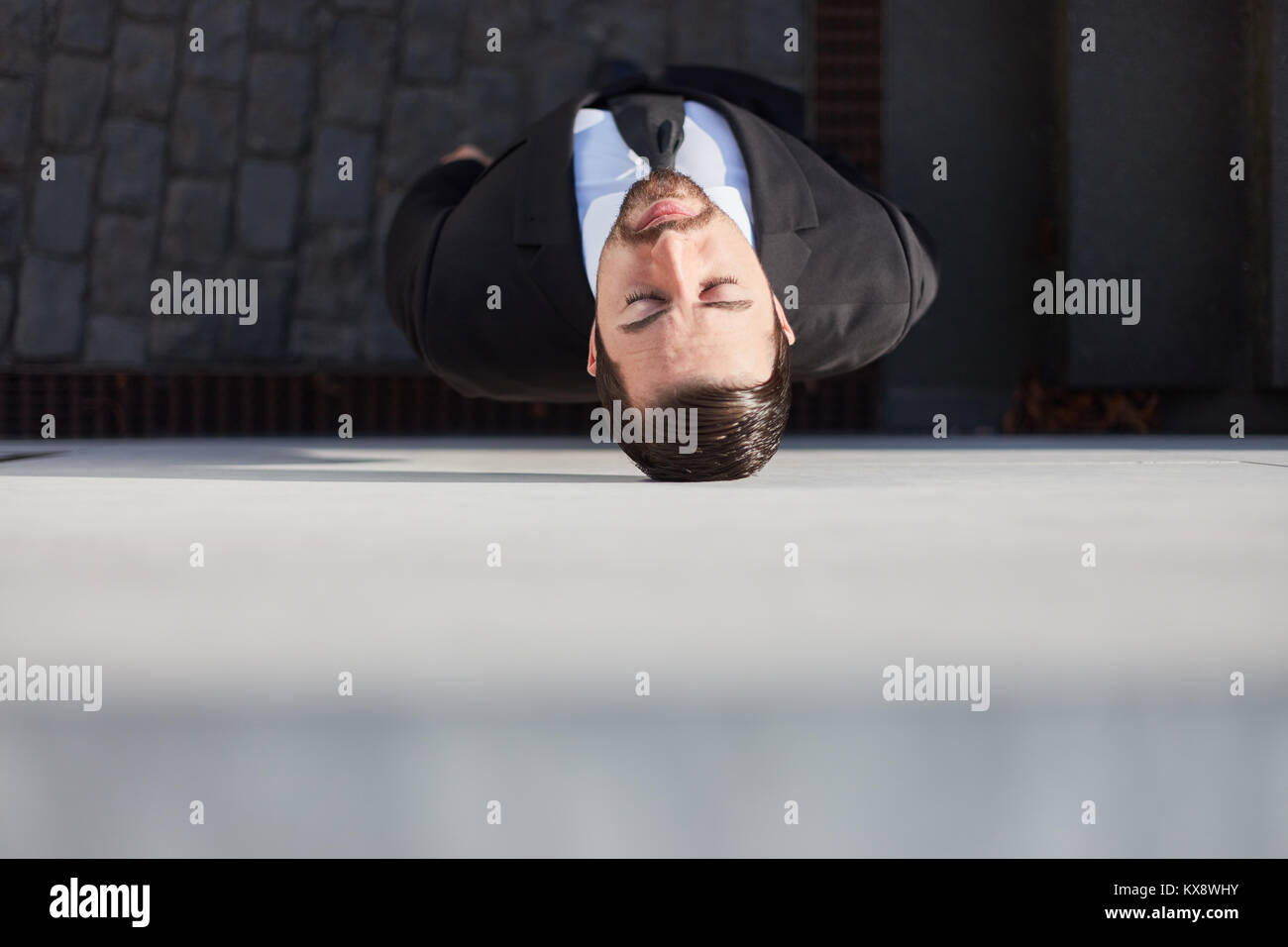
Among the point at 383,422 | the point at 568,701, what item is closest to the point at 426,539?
the point at 568,701

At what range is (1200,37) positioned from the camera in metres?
3.97

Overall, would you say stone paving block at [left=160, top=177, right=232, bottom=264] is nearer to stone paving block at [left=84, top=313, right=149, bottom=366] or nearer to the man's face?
stone paving block at [left=84, top=313, right=149, bottom=366]

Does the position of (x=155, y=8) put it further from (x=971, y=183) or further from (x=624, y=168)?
(x=971, y=183)

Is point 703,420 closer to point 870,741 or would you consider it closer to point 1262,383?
point 870,741

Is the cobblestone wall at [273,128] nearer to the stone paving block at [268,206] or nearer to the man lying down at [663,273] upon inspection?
the stone paving block at [268,206]

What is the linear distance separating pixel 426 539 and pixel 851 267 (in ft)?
4.62

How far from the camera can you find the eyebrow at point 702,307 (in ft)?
6.77

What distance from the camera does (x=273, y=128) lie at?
415cm

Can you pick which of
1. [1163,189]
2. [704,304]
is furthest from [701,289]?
[1163,189]

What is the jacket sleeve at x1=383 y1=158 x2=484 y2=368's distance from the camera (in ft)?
8.76

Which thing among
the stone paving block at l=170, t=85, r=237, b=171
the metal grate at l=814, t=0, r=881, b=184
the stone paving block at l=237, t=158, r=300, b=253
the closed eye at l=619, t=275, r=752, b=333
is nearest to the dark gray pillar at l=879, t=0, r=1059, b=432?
the metal grate at l=814, t=0, r=881, b=184

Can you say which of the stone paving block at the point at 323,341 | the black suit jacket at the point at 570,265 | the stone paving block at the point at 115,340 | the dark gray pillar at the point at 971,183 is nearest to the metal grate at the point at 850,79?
the dark gray pillar at the point at 971,183

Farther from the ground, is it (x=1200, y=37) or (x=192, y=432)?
(x=1200, y=37)

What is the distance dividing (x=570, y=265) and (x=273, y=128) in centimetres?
225
